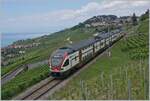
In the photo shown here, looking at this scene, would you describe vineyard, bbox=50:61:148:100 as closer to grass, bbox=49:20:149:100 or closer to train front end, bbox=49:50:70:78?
grass, bbox=49:20:149:100

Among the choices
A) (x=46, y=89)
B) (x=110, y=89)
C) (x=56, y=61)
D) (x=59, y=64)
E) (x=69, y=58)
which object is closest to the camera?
(x=110, y=89)

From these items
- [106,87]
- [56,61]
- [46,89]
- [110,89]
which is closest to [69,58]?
[56,61]

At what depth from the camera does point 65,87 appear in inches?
1172

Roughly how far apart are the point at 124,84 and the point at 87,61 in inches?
651

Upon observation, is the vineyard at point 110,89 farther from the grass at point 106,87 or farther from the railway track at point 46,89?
the railway track at point 46,89

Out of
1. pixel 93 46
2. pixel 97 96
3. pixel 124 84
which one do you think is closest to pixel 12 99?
pixel 97 96

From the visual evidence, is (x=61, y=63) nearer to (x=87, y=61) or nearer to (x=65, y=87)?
(x=65, y=87)

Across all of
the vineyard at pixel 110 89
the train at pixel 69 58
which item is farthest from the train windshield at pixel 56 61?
the vineyard at pixel 110 89

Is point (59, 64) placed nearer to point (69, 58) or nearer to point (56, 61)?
point (56, 61)

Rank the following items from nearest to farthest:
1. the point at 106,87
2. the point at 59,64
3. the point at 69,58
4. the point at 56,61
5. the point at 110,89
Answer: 1. the point at 110,89
2. the point at 106,87
3. the point at 59,64
4. the point at 56,61
5. the point at 69,58

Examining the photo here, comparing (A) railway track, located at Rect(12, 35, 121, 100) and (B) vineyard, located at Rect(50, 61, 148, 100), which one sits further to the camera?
(A) railway track, located at Rect(12, 35, 121, 100)

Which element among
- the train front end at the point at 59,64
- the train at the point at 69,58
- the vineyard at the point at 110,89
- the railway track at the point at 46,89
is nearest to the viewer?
the vineyard at the point at 110,89

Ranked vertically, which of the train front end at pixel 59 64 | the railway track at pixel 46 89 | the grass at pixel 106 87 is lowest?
the railway track at pixel 46 89

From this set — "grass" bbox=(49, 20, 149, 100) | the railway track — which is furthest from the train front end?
"grass" bbox=(49, 20, 149, 100)
